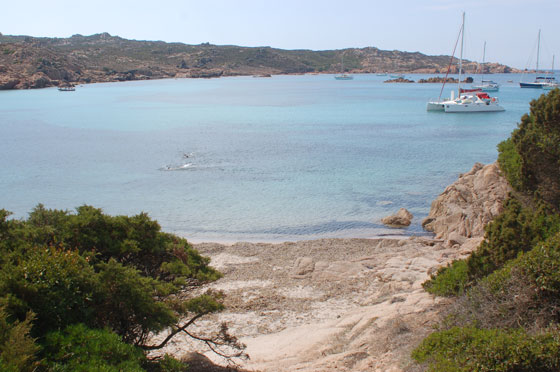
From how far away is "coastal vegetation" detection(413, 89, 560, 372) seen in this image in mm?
4777

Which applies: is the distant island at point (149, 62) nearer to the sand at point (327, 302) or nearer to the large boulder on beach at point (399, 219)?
the large boulder on beach at point (399, 219)

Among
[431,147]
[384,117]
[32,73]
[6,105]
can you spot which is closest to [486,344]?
[431,147]

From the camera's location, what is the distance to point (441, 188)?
2266 cm

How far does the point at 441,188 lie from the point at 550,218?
50.1ft

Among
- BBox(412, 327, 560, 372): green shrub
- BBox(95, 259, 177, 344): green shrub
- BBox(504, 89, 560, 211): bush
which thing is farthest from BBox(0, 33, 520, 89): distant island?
BBox(412, 327, 560, 372): green shrub

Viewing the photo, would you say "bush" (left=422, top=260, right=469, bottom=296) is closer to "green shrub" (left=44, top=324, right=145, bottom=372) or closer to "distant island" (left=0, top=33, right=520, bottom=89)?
"green shrub" (left=44, top=324, right=145, bottom=372)

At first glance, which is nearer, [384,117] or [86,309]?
[86,309]

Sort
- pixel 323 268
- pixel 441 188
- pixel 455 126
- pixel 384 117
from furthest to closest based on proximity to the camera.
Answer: pixel 384 117
pixel 455 126
pixel 441 188
pixel 323 268

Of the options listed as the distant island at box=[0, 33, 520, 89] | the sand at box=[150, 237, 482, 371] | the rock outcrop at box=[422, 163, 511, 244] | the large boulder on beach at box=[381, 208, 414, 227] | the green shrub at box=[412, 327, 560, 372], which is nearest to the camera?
the green shrub at box=[412, 327, 560, 372]

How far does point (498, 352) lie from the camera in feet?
15.7

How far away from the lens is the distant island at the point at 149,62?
103500 mm

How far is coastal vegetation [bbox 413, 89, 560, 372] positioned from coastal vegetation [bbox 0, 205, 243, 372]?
122 inches

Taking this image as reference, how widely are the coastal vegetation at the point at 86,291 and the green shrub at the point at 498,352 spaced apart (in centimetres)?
297

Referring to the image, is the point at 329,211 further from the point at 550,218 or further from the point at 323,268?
the point at 550,218
